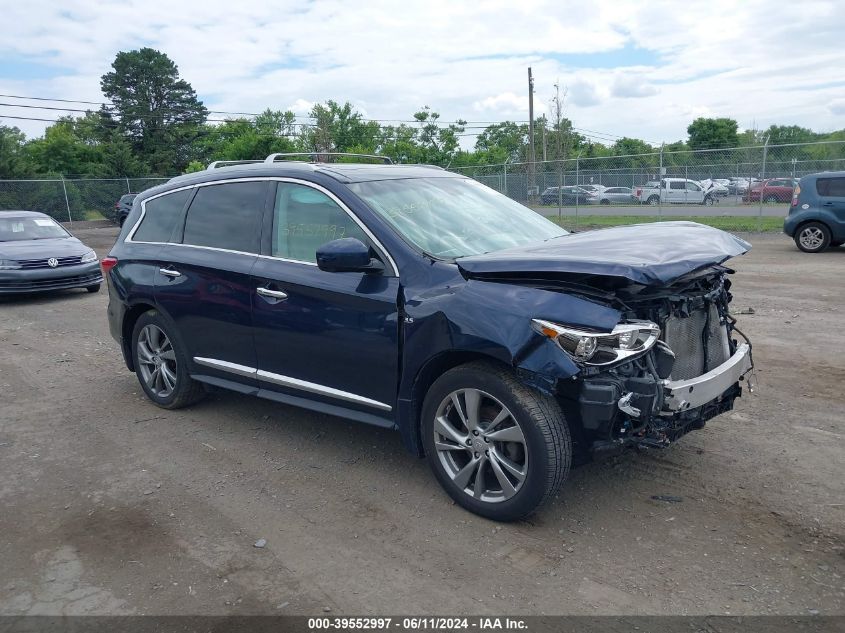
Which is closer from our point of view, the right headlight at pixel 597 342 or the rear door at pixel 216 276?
the right headlight at pixel 597 342

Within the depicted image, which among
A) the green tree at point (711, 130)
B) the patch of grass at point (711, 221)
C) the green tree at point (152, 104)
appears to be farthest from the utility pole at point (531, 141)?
the green tree at point (152, 104)

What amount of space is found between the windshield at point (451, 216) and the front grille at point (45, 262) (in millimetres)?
9015

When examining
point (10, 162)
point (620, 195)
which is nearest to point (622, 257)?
point (620, 195)

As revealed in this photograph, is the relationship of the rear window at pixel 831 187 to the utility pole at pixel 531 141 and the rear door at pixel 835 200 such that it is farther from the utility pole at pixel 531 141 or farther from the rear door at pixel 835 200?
the utility pole at pixel 531 141

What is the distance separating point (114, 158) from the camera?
145ft

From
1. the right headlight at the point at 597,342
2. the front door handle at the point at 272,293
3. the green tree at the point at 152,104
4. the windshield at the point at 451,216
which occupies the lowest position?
the right headlight at the point at 597,342

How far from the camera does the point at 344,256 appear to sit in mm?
3928

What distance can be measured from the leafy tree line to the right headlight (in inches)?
816

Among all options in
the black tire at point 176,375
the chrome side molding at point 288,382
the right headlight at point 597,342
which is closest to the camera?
the right headlight at point 597,342

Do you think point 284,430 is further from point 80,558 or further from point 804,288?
point 804,288

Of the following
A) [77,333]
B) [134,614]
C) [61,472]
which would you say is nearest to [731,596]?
[134,614]

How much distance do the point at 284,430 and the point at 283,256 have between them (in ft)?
4.59

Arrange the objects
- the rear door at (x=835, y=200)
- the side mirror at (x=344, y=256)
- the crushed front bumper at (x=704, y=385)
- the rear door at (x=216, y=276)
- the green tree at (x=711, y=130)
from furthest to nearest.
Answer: the green tree at (x=711, y=130)
the rear door at (x=835, y=200)
the rear door at (x=216, y=276)
the side mirror at (x=344, y=256)
the crushed front bumper at (x=704, y=385)

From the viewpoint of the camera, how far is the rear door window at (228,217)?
4871mm
